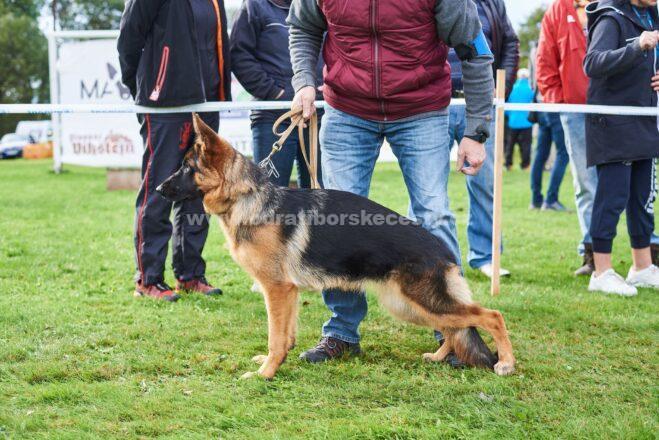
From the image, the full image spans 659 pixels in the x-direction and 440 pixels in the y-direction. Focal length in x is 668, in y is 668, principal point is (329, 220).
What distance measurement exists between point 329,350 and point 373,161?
1166 mm

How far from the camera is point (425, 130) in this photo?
3.81 meters

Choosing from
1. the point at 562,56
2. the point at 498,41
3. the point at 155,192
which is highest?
the point at 498,41

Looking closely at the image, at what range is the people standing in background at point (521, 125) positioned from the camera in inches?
596

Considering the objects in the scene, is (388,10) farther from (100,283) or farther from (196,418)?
(100,283)

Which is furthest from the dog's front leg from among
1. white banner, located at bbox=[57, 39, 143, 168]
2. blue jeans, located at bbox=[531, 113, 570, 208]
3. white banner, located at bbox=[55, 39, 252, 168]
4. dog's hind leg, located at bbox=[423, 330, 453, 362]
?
white banner, located at bbox=[57, 39, 143, 168]

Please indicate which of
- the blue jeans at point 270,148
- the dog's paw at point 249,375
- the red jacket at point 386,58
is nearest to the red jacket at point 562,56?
the blue jeans at point 270,148

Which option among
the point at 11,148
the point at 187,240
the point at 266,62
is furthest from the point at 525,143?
the point at 11,148

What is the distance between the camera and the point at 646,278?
5.68 metres

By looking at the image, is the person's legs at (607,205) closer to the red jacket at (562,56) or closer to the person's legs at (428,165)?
the red jacket at (562,56)

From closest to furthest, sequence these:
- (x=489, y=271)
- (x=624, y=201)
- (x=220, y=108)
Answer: (x=220, y=108), (x=624, y=201), (x=489, y=271)

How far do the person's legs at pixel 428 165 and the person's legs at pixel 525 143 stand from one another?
1320 cm

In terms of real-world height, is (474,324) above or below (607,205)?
below

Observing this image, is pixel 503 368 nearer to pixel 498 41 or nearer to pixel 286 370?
pixel 286 370

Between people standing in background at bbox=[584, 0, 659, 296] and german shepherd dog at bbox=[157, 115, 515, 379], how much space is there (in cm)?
228
